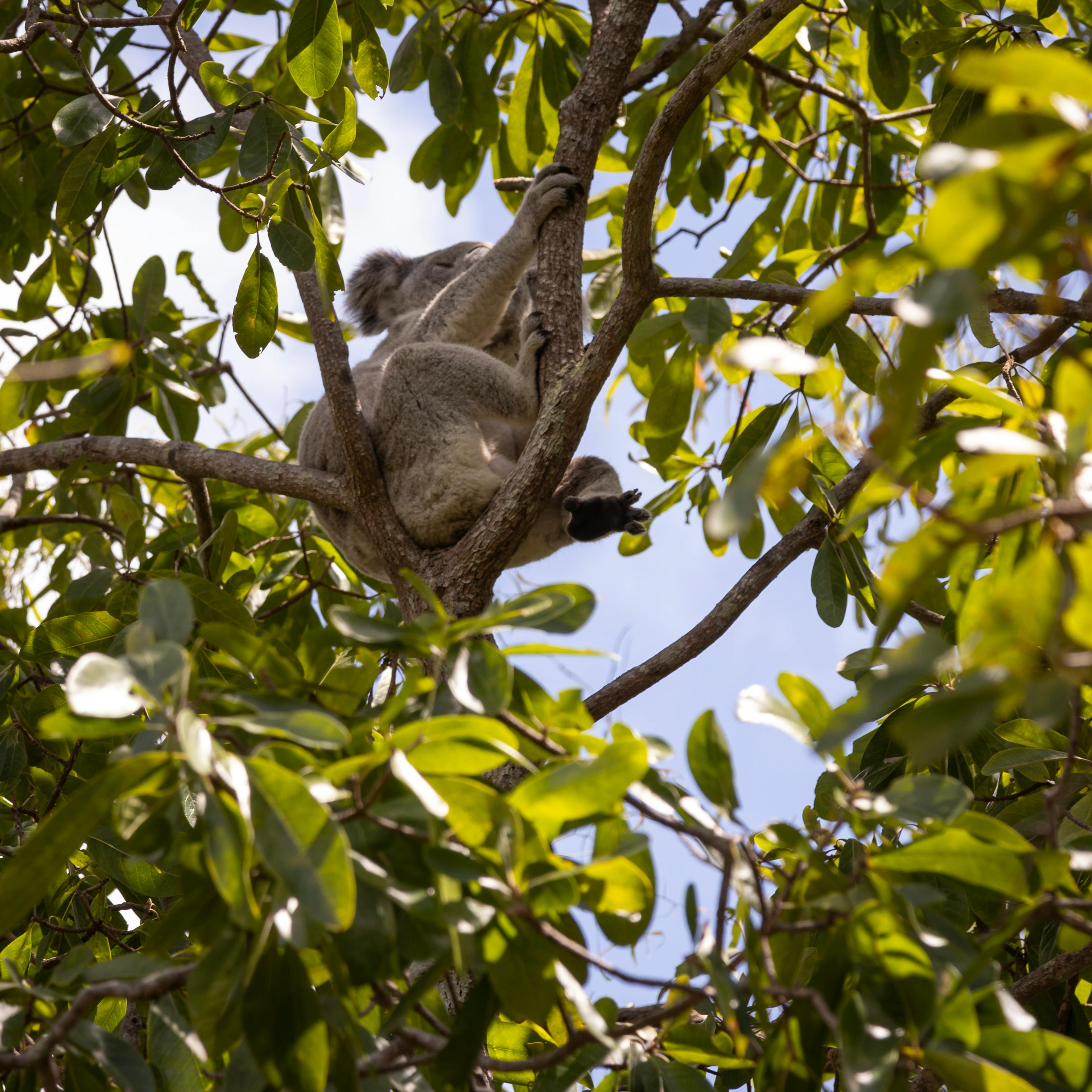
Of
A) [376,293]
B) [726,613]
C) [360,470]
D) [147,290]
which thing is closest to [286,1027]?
[726,613]

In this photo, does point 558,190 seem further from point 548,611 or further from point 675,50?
point 548,611

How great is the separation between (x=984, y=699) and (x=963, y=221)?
410mm

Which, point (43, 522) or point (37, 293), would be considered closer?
point (43, 522)

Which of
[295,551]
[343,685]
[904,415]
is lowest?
[904,415]

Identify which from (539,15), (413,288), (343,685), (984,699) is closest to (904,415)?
(984,699)

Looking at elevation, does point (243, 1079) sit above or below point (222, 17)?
below

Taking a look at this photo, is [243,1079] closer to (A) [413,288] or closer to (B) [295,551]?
(B) [295,551]

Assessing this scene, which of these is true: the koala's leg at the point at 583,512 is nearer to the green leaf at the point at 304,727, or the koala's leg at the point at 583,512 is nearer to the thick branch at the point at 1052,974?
the thick branch at the point at 1052,974

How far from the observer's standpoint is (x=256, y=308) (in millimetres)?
2574

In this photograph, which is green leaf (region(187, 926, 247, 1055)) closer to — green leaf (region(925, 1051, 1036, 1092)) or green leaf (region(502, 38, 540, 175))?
green leaf (region(925, 1051, 1036, 1092))

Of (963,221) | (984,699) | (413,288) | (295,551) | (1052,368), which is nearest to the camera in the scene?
(963,221)

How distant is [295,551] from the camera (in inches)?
154

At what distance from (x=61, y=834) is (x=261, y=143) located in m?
1.69

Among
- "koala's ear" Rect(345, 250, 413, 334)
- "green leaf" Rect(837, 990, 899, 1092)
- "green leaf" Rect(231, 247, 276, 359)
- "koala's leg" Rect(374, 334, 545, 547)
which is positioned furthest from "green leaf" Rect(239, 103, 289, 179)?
"koala's ear" Rect(345, 250, 413, 334)
